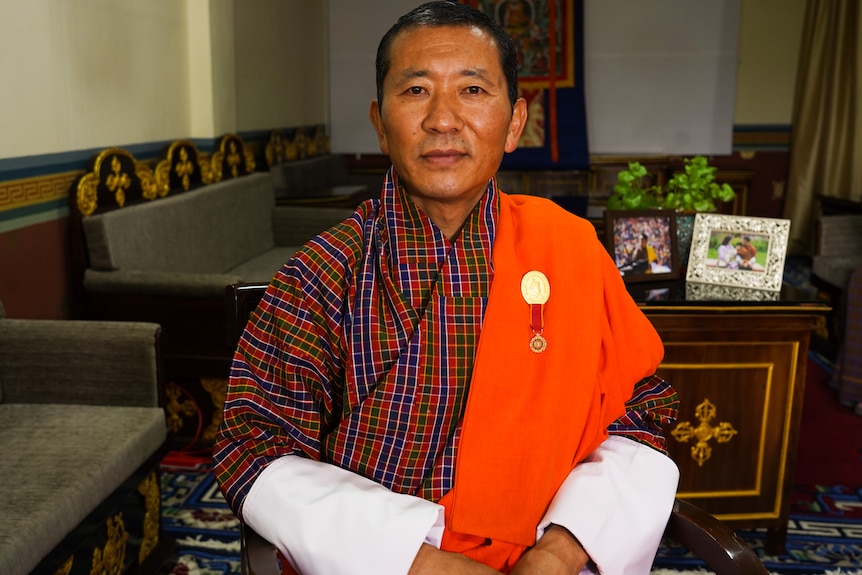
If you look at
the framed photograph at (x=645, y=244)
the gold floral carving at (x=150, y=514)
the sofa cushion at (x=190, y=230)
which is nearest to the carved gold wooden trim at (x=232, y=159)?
the sofa cushion at (x=190, y=230)

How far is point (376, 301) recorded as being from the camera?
115 centimetres

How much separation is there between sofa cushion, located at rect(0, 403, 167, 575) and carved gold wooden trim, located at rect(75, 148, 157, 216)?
1.10 metres

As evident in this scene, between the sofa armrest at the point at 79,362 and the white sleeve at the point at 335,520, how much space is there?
1265mm

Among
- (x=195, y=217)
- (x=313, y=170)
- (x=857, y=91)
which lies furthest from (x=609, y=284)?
(x=857, y=91)

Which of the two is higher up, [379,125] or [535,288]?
[379,125]

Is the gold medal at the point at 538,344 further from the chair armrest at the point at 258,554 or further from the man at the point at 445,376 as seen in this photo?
the chair armrest at the point at 258,554

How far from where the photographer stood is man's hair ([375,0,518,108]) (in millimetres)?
1133

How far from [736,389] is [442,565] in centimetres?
154

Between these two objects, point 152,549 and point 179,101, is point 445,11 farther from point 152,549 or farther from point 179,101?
point 179,101

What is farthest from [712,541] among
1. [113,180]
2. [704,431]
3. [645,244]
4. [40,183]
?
[113,180]

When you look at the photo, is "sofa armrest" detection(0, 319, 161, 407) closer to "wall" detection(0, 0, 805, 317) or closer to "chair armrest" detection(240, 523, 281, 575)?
"wall" detection(0, 0, 805, 317)

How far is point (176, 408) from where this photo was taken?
321 cm

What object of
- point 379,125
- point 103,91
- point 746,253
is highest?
point 103,91

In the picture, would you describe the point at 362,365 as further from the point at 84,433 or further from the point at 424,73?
the point at 84,433
